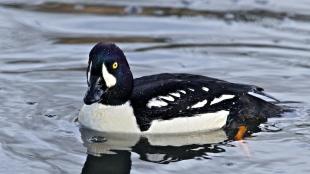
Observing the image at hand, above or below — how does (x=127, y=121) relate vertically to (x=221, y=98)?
below

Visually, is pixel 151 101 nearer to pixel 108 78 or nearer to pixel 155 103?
pixel 155 103

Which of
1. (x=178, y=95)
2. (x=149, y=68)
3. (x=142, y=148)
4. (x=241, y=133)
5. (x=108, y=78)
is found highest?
(x=108, y=78)

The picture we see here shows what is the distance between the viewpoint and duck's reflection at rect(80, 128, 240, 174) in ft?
33.2

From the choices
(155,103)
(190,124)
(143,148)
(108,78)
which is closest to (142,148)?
(143,148)

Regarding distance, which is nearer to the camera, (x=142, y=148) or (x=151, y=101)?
(x=142, y=148)

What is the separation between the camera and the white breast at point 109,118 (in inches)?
426

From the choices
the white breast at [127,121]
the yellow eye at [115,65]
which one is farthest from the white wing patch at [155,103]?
the yellow eye at [115,65]

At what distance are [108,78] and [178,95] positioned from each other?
82 centimetres

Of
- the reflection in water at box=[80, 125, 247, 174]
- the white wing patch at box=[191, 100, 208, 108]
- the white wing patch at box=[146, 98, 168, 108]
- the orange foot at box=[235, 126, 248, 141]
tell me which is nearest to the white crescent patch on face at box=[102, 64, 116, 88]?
the white wing patch at box=[146, 98, 168, 108]

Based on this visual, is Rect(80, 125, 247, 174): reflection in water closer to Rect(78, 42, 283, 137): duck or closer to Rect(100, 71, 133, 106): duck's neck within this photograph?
Rect(78, 42, 283, 137): duck

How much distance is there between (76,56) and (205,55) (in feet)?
A: 6.18

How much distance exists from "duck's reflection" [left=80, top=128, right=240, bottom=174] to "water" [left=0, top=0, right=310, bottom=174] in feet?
0.04

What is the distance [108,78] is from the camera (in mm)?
10727

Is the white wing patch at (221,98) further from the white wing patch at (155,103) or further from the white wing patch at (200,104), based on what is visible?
the white wing patch at (155,103)
